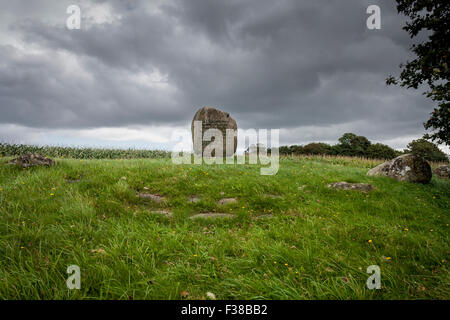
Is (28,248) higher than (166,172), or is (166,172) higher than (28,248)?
(166,172)

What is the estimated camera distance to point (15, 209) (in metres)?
4.82

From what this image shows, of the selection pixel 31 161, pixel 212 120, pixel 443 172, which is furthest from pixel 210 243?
pixel 443 172

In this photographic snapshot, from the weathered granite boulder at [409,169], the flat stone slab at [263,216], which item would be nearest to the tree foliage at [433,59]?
the weathered granite boulder at [409,169]

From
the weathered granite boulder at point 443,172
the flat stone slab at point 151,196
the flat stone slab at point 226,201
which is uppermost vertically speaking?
the weathered granite boulder at point 443,172

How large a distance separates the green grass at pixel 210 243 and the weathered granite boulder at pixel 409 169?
125 inches

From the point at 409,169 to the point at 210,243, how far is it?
1083 cm

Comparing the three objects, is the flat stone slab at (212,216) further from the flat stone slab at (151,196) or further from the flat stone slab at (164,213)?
the flat stone slab at (151,196)

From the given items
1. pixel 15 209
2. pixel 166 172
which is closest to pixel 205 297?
pixel 15 209

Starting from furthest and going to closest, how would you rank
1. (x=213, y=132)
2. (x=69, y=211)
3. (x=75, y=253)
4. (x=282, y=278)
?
1. (x=213, y=132)
2. (x=69, y=211)
3. (x=75, y=253)
4. (x=282, y=278)

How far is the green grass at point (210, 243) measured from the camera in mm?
2740

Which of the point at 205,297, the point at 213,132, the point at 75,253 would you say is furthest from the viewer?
the point at 213,132

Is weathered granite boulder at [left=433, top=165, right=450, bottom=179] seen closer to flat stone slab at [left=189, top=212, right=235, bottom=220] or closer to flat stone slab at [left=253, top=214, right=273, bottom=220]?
flat stone slab at [left=253, top=214, right=273, bottom=220]
